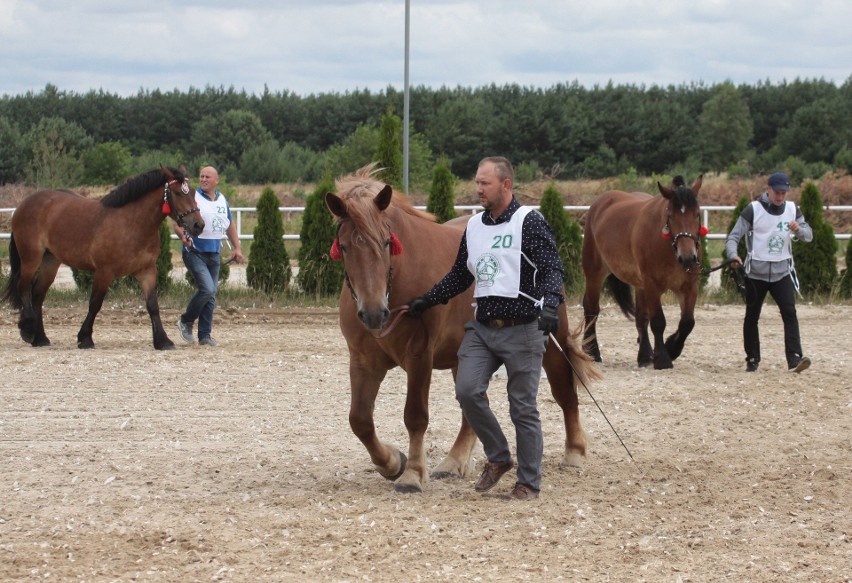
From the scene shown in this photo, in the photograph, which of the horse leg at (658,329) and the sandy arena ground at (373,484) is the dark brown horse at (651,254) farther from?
the sandy arena ground at (373,484)

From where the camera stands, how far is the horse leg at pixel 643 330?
465 inches

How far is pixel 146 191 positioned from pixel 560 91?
168 ft

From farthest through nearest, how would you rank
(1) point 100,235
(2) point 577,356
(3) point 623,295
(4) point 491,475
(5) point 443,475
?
(3) point 623,295, (1) point 100,235, (2) point 577,356, (5) point 443,475, (4) point 491,475

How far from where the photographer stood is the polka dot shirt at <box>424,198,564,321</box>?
6.08 meters

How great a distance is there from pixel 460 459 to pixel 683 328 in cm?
499

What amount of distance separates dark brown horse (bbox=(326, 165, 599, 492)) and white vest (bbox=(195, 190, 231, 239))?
19.6ft

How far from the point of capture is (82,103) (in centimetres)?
5988

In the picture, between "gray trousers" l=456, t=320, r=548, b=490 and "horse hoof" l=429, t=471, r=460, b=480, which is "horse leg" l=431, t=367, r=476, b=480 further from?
"gray trousers" l=456, t=320, r=548, b=490

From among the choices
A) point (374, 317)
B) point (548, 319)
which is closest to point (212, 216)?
point (374, 317)

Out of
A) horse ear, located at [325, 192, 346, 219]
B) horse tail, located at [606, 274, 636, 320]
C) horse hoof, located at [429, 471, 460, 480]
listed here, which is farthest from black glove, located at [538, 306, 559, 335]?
horse tail, located at [606, 274, 636, 320]

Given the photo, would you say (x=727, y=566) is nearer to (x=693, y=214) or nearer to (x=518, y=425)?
(x=518, y=425)

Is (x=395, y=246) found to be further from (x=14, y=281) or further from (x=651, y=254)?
(x=14, y=281)

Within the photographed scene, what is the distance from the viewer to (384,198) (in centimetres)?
607

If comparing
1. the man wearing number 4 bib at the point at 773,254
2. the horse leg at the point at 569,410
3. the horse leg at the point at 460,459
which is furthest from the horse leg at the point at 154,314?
the horse leg at the point at 569,410
